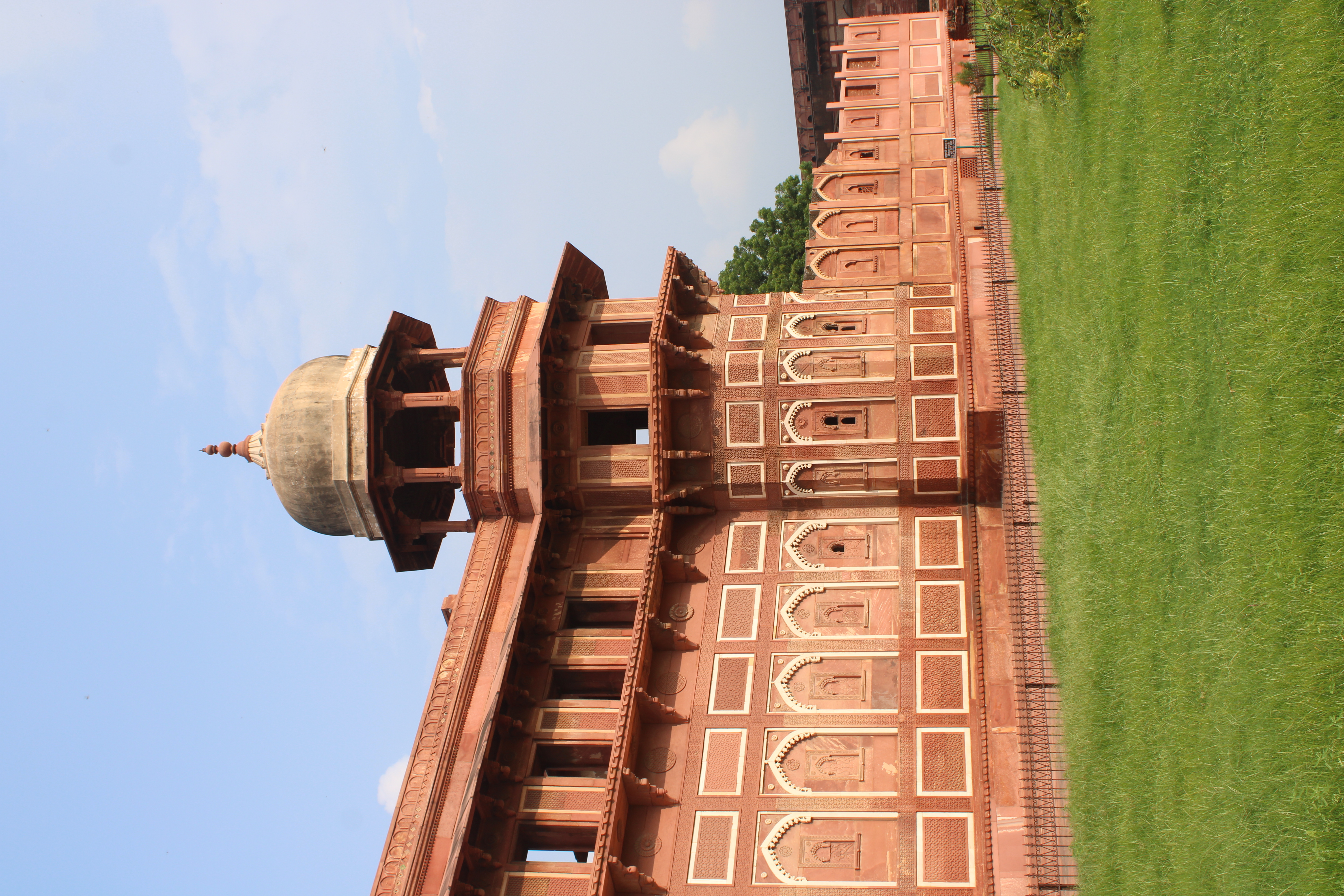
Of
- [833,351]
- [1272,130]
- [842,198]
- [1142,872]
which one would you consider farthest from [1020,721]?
[842,198]

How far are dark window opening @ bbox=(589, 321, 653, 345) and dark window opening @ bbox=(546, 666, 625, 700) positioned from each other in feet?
24.2

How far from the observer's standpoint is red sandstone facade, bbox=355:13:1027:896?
1845 cm

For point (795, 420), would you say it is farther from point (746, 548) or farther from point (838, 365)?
point (746, 548)

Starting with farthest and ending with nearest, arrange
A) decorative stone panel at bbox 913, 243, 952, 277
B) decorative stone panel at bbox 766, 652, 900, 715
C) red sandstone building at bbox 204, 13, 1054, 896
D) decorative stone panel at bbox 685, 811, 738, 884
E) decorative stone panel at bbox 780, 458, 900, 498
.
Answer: decorative stone panel at bbox 913, 243, 952, 277, decorative stone panel at bbox 780, 458, 900, 498, decorative stone panel at bbox 766, 652, 900, 715, red sandstone building at bbox 204, 13, 1054, 896, decorative stone panel at bbox 685, 811, 738, 884

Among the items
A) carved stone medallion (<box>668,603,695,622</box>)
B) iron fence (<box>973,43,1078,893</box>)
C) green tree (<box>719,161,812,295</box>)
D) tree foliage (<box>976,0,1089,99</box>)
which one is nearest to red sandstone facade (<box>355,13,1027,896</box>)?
carved stone medallion (<box>668,603,695,622</box>)

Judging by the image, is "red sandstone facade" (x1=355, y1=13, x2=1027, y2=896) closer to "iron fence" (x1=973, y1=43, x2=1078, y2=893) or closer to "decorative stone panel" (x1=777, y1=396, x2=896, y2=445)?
"decorative stone panel" (x1=777, y1=396, x2=896, y2=445)

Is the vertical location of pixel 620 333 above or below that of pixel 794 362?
above

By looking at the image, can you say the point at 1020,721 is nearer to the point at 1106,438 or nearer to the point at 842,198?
the point at 1106,438

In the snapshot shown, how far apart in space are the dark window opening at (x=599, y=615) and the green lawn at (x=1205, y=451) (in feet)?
A: 28.6

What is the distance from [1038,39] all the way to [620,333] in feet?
35.2

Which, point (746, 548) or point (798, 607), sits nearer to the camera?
point (798, 607)

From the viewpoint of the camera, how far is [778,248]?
157ft

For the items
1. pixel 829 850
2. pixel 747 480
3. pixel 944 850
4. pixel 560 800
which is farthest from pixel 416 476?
pixel 944 850

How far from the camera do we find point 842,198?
95.1ft
